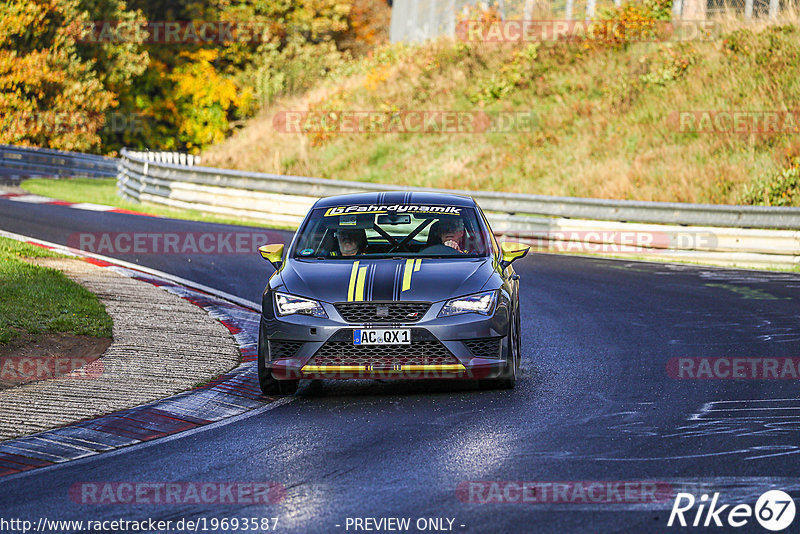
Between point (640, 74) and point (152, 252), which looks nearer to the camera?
point (152, 252)

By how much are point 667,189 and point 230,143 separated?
17.3 meters

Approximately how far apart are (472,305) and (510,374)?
25.3 inches

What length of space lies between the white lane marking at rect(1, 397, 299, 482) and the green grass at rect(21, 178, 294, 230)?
15421mm

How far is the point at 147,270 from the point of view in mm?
16156

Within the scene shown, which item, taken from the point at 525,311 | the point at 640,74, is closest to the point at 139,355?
the point at 525,311

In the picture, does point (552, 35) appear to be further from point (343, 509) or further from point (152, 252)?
point (343, 509)

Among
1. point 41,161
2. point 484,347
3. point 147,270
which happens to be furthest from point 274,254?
point 41,161

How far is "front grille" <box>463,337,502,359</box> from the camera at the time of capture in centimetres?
840

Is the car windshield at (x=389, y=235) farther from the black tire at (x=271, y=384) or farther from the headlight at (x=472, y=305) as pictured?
the black tire at (x=271, y=384)

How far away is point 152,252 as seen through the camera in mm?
18031

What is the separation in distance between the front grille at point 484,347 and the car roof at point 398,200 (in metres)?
1.98

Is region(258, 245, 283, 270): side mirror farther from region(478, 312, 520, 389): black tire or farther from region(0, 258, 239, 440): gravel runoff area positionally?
region(478, 312, 520, 389): black tire

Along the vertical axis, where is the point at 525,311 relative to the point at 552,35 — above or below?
below

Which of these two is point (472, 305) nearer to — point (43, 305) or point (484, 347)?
point (484, 347)
